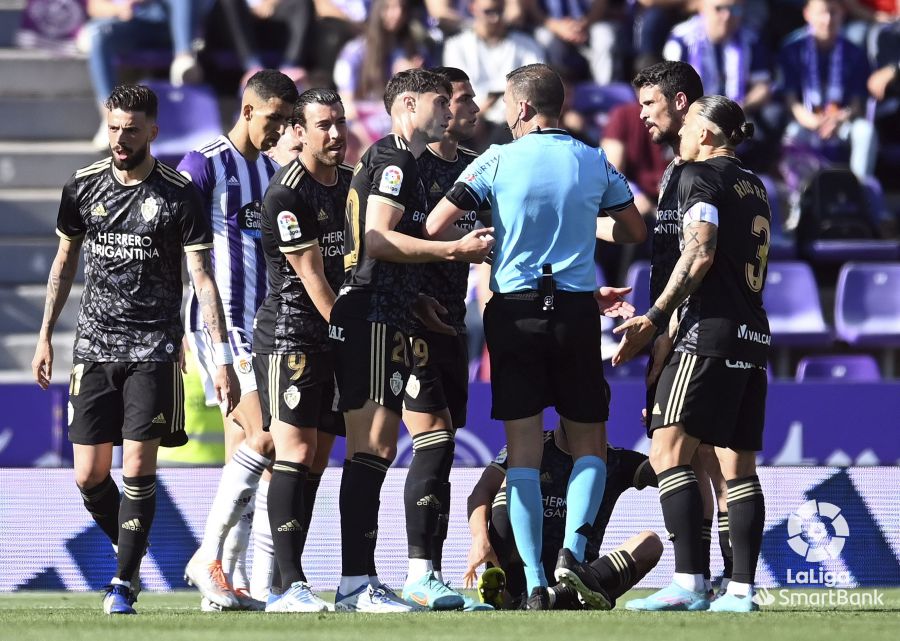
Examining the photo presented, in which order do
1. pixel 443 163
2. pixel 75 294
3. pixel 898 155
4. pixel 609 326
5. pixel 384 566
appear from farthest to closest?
pixel 898 155
pixel 75 294
pixel 609 326
pixel 384 566
pixel 443 163

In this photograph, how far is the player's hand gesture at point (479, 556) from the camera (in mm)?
6699

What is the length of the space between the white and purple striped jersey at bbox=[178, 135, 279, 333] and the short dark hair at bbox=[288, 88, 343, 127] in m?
0.64

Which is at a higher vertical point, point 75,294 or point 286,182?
point 286,182

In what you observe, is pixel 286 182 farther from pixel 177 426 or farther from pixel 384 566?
pixel 384 566

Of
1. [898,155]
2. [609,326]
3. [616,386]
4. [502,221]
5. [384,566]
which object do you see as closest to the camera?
[502,221]

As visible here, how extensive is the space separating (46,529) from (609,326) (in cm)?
508

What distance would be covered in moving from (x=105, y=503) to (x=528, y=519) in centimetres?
196

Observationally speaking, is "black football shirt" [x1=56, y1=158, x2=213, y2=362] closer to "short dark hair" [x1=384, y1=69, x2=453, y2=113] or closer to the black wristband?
"short dark hair" [x1=384, y1=69, x2=453, y2=113]

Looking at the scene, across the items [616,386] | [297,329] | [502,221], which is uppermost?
[502,221]

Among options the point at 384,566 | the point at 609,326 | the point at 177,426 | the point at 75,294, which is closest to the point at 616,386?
the point at 609,326

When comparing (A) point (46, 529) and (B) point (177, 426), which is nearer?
(B) point (177, 426)

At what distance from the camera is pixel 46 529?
8.20m

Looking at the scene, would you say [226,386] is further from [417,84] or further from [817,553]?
[817,553]

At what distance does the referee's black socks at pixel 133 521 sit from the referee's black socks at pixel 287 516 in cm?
52
